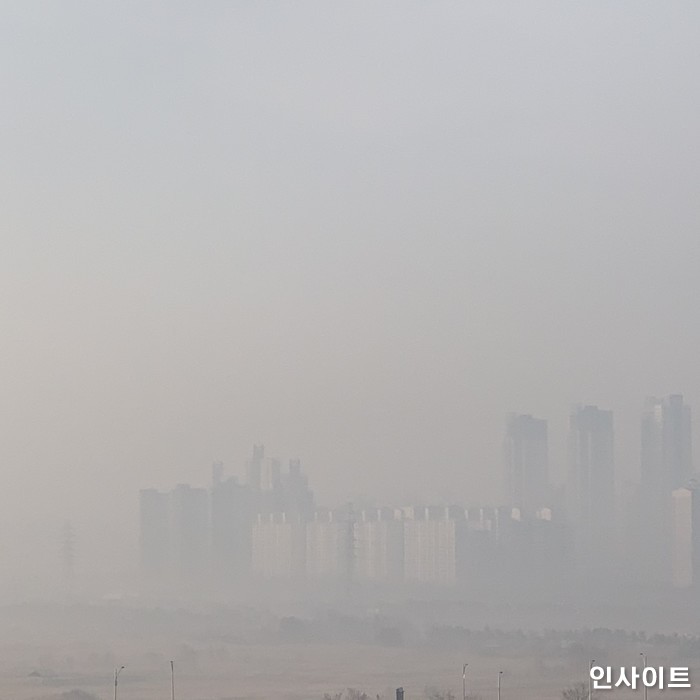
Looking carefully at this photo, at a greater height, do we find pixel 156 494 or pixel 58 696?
pixel 156 494

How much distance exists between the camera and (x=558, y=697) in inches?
2320

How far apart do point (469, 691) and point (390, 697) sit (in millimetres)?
3833

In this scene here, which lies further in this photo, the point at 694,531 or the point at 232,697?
the point at 694,531

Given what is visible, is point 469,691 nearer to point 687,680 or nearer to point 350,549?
point 687,680

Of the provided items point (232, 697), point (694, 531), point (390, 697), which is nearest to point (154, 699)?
point (232, 697)

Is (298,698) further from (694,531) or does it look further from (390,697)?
(694,531)

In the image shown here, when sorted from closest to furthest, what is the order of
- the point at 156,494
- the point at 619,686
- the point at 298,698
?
the point at 619,686 → the point at 298,698 → the point at 156,494

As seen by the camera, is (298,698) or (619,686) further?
(298,698)

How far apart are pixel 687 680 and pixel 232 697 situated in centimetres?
1997

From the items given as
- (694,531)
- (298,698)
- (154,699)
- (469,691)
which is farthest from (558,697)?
(694,531)

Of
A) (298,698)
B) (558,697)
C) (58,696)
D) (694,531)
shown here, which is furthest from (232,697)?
(694,531)

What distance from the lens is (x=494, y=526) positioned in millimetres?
80062

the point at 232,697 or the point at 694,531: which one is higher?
the point at 694,531

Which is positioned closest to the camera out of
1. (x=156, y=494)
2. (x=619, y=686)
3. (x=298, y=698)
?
(x=619, y=686)
